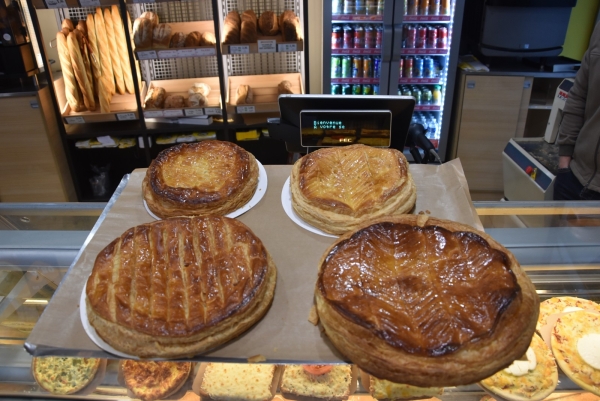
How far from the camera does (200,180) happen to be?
2.12 metres

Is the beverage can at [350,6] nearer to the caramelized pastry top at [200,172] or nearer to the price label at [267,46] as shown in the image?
the price label at [267,46]

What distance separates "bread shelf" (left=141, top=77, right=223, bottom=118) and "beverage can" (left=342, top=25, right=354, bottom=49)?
1.58 m

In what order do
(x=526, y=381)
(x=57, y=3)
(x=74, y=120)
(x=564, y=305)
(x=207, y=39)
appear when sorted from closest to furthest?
(x=526, y=381), (x=564, y=305), (x=57, y=3), (x=207, y=39), (x=74, y=120)

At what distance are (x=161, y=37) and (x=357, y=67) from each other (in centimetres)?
229

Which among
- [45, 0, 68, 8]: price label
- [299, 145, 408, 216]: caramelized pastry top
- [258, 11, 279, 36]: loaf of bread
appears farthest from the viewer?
[258, 11, 279, 36]: loaf of bread

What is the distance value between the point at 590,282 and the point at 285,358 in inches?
53.0

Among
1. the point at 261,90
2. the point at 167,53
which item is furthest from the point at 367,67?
the point at 167,53

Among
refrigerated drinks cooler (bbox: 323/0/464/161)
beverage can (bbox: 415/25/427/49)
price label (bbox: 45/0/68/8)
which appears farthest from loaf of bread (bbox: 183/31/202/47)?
beverage can (bbox: 415/25/427/49)

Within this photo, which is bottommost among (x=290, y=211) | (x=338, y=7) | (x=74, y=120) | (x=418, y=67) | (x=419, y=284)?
(x=74, y=120)

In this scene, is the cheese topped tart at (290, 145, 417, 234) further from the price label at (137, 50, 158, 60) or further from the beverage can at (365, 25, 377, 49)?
the beverage can at (365, 25, 377, 49)

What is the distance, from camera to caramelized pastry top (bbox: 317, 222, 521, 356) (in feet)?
4.16

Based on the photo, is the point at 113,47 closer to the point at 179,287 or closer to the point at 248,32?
the point at 248,32

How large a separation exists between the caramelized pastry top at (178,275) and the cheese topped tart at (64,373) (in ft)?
1.18

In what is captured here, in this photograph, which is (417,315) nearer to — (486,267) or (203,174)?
(486,267)
